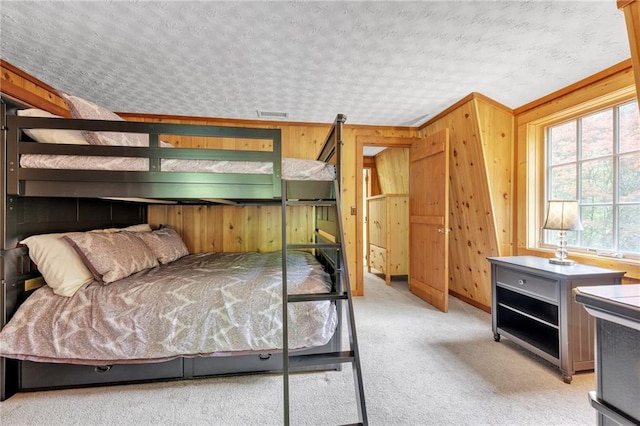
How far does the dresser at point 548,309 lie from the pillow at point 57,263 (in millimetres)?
2952

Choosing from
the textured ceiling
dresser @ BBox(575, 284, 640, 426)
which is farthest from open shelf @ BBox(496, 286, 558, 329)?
the textured ceiling

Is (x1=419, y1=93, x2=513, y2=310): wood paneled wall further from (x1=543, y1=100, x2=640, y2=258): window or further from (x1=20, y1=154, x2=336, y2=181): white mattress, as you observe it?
(x1=20, y1=154, x2=336, y2=181): white mattress

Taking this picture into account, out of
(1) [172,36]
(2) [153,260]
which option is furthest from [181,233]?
(1) [172,36]

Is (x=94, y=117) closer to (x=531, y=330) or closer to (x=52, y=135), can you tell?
(x=52, y=135)

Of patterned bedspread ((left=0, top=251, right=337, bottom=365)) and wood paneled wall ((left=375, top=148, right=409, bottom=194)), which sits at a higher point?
wood paneled wall ((left=375, top=148, right=409, bottom=194))

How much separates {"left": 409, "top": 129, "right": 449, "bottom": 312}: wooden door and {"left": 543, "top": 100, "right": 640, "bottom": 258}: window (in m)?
0.94

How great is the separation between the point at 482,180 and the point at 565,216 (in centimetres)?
90

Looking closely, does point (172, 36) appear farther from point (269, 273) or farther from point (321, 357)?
point (321, 357)

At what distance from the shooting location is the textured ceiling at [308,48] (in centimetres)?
161

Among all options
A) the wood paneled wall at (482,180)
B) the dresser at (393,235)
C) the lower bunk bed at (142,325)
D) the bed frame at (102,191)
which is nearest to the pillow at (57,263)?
the lower bunk bed at (142,325)

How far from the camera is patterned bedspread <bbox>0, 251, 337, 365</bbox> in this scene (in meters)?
1.56

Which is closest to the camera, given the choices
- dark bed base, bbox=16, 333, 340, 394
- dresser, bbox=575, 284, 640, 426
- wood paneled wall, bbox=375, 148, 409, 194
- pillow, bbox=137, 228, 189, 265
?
dresser, bbox=575, 284, 640, 426

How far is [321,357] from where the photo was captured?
56.6 inches

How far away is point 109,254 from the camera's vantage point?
178 centimetres
